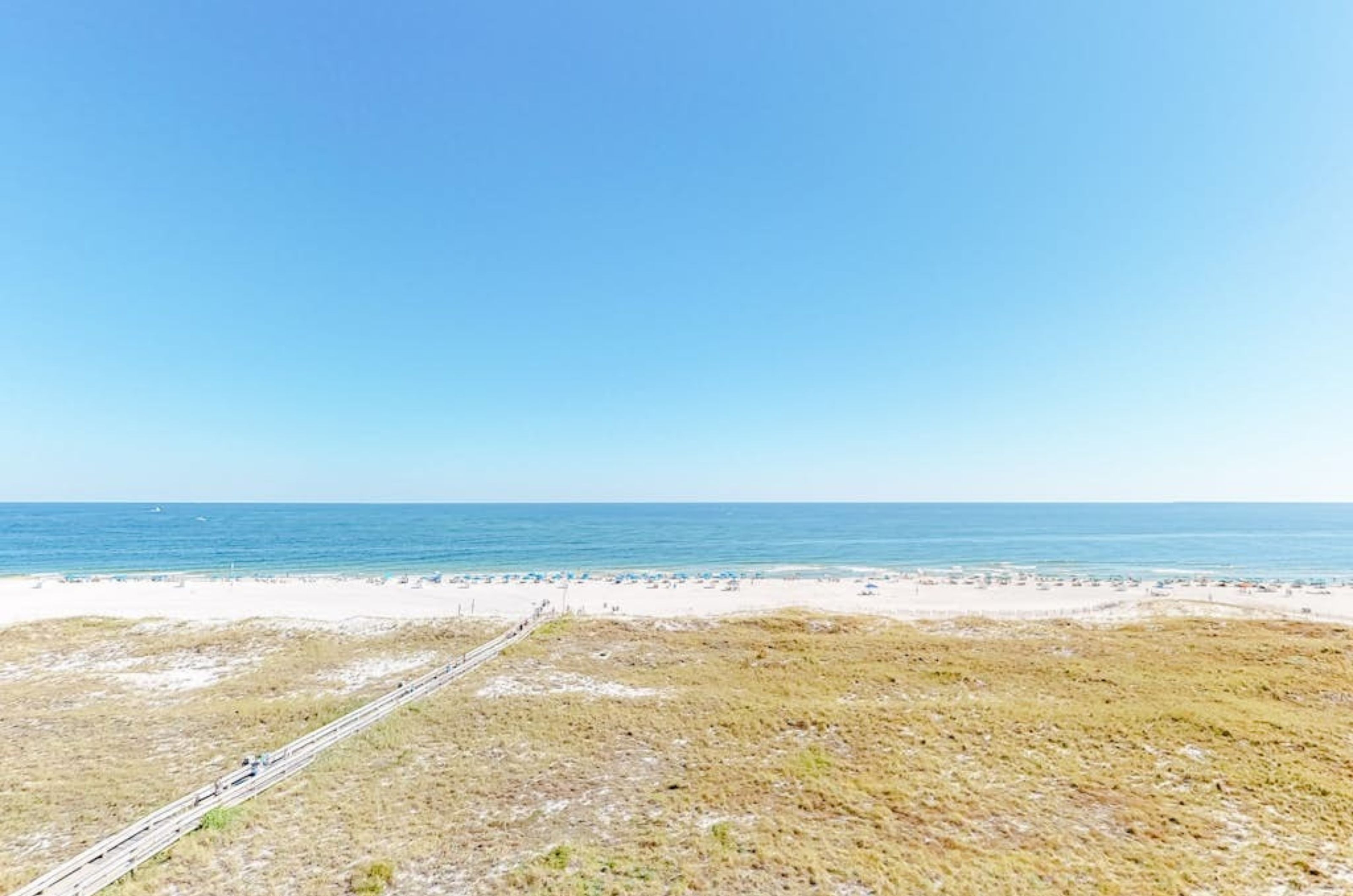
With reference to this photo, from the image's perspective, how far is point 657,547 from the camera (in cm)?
10000

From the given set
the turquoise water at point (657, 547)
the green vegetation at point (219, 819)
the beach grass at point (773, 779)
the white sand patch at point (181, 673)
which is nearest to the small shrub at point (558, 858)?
the beach grass at point (773, 779)

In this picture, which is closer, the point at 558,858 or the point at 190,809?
the point at 558,858

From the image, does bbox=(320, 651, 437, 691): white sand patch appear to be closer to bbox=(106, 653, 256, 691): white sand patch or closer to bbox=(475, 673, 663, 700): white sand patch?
bbox=(106, 653, 256, 691): white sand patch

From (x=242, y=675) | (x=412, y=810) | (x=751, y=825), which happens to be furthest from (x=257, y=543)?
(x=751, y=825)

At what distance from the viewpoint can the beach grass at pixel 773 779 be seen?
1152 centimetres

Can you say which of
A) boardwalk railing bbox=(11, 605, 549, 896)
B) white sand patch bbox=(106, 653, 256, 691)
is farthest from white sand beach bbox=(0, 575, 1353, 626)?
boardwalk railing bbox=(11, 605, 549, 896)

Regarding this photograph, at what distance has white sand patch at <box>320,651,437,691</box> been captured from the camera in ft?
80.7

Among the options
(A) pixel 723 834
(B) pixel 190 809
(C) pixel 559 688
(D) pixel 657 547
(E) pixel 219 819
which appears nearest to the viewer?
(A) pixel 723 834

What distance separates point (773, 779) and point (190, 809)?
14.9m

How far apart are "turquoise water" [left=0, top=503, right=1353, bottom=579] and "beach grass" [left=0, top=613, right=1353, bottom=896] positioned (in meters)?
45.4

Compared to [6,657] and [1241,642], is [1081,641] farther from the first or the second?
[6,657]

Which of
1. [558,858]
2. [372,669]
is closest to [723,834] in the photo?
[558,858]

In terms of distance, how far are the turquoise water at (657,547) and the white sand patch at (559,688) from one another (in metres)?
46.5

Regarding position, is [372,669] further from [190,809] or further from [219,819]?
[219,819]
